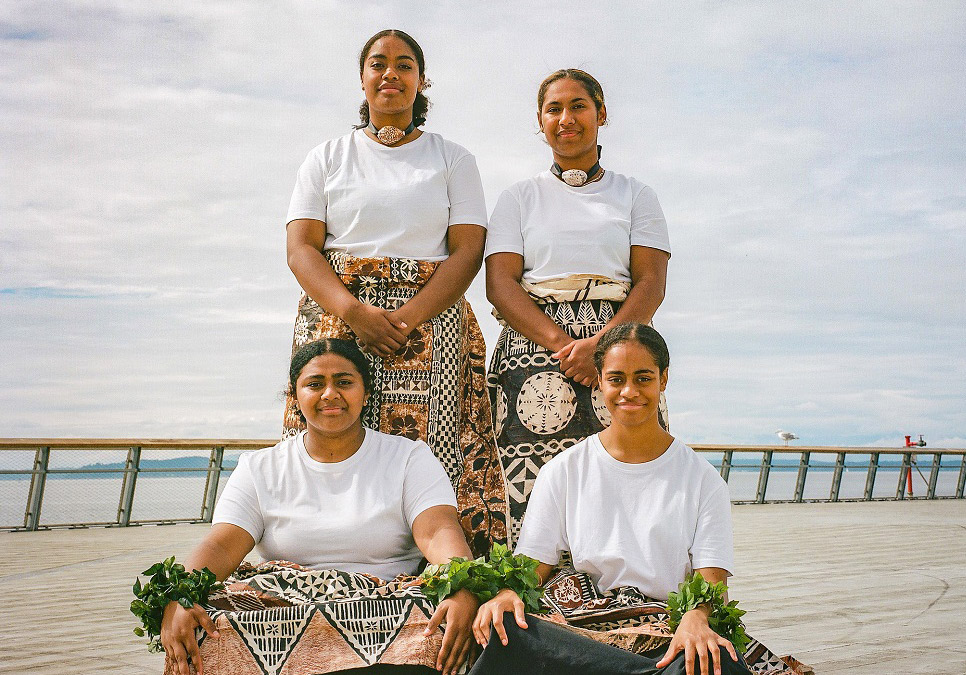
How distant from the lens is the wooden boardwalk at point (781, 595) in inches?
148

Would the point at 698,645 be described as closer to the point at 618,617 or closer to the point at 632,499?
the point at 618,617

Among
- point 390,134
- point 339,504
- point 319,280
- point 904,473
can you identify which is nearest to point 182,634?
point 339,504

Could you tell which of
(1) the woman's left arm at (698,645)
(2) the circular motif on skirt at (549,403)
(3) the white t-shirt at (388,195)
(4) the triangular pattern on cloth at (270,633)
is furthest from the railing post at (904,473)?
(4) the triangular pattern on cloth at (270,633)

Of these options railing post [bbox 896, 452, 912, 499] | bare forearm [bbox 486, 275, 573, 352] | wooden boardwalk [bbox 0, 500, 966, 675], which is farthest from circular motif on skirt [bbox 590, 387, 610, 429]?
railing post [bbox 896, 452, 912, 499]

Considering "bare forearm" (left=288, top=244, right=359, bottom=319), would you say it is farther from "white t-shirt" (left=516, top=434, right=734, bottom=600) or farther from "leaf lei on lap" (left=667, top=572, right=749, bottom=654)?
"leaf lei on lap" (left=667, top=572, right=749, bottom=654)

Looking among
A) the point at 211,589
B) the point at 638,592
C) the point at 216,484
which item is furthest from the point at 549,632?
the point at 216,484

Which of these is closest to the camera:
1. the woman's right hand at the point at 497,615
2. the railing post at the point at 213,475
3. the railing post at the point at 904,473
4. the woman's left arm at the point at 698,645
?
the woman's left arm at the point at 698,645

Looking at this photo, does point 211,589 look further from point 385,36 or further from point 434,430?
point 385,36

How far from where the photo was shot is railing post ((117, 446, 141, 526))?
10.4 m

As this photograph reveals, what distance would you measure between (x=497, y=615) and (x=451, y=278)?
1299 millimetres

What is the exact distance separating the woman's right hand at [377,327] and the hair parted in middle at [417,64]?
854mm

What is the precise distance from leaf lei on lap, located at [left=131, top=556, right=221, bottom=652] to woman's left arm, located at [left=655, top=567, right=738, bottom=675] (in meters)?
1.23

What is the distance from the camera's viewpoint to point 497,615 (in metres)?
2.26

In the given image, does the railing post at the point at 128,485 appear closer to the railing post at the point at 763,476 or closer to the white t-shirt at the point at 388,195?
the white t-shirt at the point at 388,195
